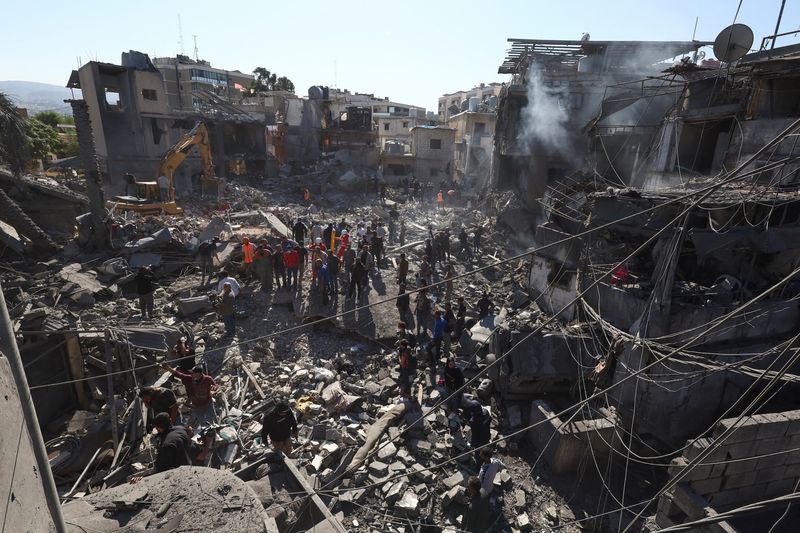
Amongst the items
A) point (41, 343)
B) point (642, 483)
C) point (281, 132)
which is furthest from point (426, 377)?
point (281, 132)

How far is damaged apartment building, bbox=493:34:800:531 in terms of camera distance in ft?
19.1

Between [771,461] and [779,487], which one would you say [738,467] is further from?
[779,487]

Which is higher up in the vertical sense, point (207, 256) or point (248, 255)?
point (248, 255)

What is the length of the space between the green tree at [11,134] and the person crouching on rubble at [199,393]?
11625 mm

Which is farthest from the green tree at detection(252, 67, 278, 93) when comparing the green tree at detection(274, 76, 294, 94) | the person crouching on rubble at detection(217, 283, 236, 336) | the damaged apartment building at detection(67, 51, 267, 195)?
the person crouching on rubble at detection(217, 283, 236, 336)

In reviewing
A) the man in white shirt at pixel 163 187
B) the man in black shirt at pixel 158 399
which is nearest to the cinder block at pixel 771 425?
the man in black shirt at pixel 158 399

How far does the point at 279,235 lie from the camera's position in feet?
54.1

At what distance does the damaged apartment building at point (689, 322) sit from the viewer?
5.81m

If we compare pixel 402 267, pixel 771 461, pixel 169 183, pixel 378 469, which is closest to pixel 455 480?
pixel 378 469

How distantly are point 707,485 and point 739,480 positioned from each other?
2.05 feet

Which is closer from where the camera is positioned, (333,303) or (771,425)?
(771,425)

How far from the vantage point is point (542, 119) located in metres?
22.8

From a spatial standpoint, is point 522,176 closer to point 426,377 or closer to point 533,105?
point 533,105

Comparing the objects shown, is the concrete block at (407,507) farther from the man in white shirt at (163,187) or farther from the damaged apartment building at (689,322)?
the man in white shirt at (163,187)
